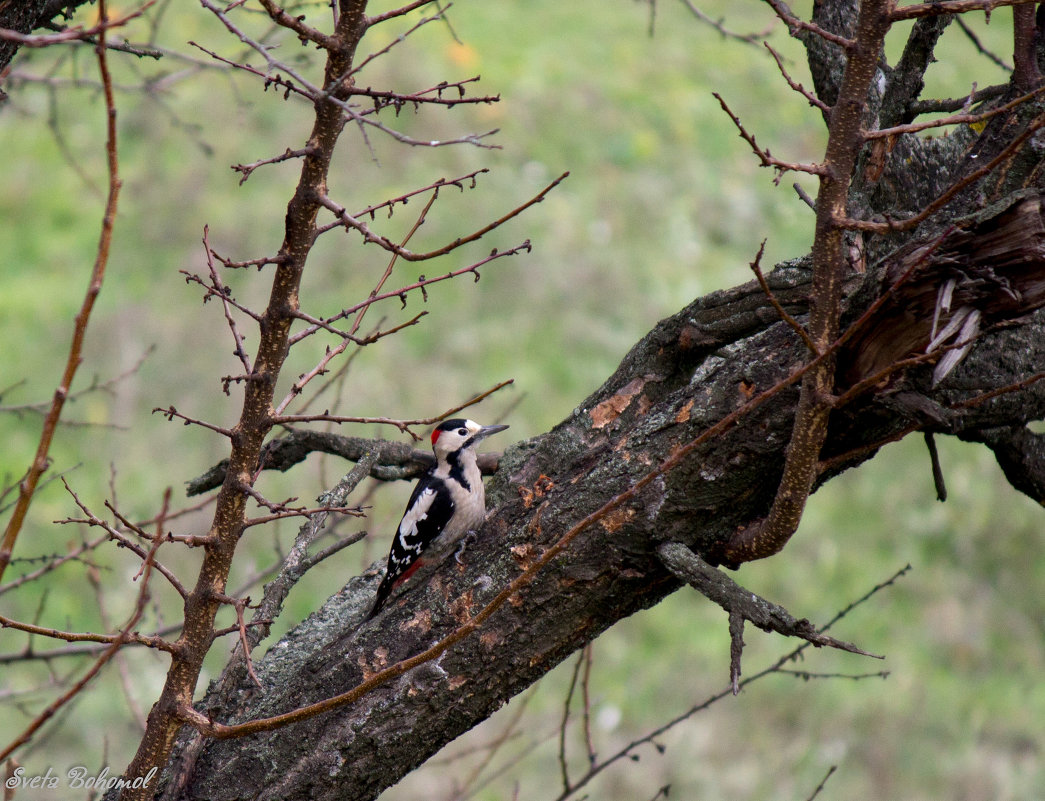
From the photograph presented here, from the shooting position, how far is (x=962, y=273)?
2037 mm

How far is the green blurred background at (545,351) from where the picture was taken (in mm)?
6555

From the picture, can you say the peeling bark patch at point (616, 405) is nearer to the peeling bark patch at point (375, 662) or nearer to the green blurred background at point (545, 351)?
the peeling bark patch at point (375, 662)

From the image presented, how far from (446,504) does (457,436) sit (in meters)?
0.44

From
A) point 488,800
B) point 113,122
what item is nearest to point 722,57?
point 488,800

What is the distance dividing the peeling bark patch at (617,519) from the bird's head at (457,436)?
6.30 ft

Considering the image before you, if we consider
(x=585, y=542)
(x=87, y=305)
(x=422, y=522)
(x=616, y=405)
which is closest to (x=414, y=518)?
(x=422, y=522)

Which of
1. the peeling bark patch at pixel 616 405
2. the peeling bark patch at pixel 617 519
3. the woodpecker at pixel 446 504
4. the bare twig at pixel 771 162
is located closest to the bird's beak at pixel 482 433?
the woodpecker at pixel 446 504

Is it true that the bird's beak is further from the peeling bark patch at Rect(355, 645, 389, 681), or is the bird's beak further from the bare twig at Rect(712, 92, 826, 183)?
the bare twig at Rect(712, 92, 826, 183)

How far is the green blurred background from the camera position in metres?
6.55

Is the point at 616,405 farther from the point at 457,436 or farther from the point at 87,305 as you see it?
the point at 87,305

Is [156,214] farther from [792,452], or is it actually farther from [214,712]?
[792,452]

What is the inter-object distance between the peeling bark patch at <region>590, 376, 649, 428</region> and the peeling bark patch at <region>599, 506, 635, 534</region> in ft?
1.54

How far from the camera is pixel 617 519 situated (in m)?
2.52

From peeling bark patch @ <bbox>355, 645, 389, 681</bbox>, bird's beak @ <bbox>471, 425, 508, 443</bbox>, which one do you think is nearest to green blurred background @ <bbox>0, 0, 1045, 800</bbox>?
bird's beak @ <bbox>471, 425, 508, 443</bbox>
